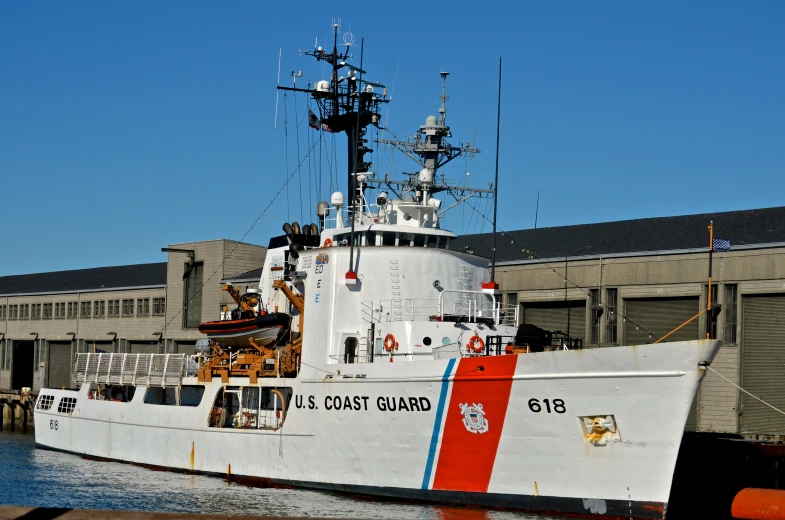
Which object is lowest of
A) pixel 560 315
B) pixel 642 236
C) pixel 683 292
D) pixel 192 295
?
pixel 560 315

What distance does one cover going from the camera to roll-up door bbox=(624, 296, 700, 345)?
32031mm

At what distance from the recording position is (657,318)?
32906 millimetres

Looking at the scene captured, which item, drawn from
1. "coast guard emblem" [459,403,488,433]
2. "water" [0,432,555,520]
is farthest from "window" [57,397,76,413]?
"coast guard emblem" [459,403,488,433]

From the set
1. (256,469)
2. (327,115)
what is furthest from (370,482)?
(327,115)

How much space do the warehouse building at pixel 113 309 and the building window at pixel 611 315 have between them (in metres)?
18.4

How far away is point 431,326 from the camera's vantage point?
2091cm

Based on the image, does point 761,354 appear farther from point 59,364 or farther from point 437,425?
point 59,364

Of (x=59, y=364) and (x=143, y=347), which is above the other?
(x=143, y=347)

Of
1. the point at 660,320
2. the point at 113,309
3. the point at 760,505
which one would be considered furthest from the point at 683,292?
the point at 113,309

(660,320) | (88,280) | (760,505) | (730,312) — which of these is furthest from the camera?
(88,280)

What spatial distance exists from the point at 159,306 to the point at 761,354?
1206 inches

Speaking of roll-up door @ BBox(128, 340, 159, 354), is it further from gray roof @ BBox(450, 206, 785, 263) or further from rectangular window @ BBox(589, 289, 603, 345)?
rectangular window @ BBox(589, 289, 603, 345)

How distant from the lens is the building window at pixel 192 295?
47062 millimetres

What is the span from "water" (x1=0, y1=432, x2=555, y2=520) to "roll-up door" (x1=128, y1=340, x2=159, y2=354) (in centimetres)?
2094
